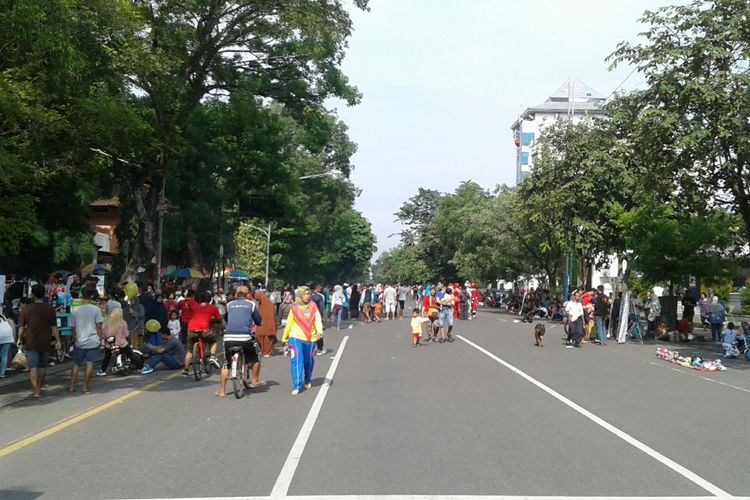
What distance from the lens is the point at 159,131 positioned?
2258 cm

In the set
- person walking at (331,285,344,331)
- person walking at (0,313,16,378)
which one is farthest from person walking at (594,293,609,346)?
person walking at (0,313,16,378)

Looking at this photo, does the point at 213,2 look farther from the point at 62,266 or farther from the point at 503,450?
the point at 503,450

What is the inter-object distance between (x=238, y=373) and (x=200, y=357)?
8.86ft

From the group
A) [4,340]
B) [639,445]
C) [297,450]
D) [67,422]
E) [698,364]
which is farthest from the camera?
[698,364]

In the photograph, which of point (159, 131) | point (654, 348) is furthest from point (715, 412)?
point (159, 131)

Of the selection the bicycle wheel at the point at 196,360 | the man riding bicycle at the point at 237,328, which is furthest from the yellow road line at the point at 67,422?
the man riding bicycle at the point at 237,328

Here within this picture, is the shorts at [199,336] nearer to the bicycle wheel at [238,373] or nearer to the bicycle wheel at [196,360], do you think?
the bicycle wheel at [196,360]

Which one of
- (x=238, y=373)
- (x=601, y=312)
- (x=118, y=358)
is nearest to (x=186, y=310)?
(x=118, y=358)

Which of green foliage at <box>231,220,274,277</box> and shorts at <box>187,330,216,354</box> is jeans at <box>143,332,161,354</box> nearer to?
shorts at <box>187,330,216,354</box>

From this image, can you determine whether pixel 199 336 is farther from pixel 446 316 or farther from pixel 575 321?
pixel 575 321

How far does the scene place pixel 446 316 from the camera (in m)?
23.7

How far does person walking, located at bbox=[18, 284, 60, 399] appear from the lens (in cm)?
1159

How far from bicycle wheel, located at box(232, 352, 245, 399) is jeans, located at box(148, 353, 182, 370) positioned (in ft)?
14.5

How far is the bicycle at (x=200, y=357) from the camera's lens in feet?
45.7
